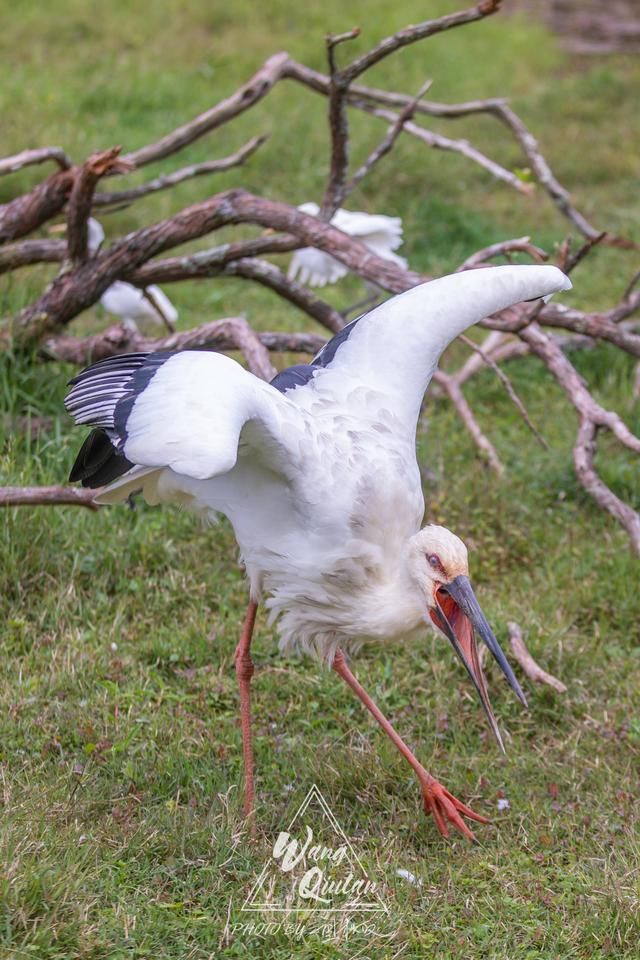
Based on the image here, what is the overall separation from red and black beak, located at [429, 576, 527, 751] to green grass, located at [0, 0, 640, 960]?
0.39 m

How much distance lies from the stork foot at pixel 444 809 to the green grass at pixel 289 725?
0.13 feet

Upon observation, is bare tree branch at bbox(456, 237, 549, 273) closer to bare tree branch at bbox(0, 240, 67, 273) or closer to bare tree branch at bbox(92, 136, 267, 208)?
bare tree branch at bbox(92, 136, 267, 208)

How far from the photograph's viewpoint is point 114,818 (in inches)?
117

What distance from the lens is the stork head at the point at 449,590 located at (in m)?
2.99

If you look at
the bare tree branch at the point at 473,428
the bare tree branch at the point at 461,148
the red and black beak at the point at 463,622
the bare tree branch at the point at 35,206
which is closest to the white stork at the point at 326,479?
the red and black beak at the point at 463,622

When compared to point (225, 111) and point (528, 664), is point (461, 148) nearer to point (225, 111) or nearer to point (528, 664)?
point (225, 111)

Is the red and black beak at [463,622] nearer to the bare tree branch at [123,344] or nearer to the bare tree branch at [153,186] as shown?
the bare tree branch at [123,344]

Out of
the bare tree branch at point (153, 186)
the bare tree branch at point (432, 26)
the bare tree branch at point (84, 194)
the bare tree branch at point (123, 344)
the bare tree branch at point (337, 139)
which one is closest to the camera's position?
the bare tree branch at point (432, 26)

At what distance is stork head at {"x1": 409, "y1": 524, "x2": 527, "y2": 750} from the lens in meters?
2.99

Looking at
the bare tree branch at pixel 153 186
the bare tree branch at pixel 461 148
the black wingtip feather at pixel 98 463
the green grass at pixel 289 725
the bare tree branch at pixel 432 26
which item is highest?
the bare tree branch at pixel 432 26

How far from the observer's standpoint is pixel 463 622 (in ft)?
→ 10.0

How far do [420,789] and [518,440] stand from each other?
2353mm

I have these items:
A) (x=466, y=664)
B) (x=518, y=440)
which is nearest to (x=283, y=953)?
(x=466, y=664)

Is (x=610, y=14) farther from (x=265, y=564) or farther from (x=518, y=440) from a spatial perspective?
(x=265, y=564)
